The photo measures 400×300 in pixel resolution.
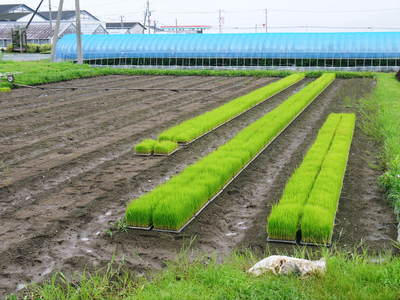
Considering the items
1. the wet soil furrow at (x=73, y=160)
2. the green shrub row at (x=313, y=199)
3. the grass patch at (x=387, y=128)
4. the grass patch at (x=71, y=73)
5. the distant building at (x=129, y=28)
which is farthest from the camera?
the distant building at (x=129, y=28)

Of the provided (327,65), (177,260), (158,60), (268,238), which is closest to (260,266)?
(177,260)

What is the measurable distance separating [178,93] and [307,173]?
1212cm

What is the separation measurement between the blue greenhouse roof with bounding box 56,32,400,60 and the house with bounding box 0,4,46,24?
1313 inches

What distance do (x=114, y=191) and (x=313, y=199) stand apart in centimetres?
281

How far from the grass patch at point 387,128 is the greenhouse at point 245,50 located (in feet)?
37.0

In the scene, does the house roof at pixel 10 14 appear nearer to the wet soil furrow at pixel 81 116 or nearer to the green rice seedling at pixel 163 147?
the wet soil furrow at pixel 81 116

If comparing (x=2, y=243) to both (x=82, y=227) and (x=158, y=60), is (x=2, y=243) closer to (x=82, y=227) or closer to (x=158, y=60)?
(x=82, y=227)

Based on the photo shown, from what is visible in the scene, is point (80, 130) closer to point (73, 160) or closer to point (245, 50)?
point (73, 160)

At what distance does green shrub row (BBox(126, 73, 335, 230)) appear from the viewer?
5586mm

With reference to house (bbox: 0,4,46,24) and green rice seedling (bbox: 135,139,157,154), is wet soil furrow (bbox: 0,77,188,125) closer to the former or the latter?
green rice seedling (bbox: 135,139,157,154)

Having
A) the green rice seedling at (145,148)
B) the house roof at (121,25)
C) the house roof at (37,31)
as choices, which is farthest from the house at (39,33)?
the green rice seedling at (145,148)

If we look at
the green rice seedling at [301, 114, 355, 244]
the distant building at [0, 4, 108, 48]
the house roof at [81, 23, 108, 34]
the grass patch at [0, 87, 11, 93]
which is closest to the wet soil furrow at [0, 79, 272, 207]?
the green rice seedling at [301, 114, 355, 244]

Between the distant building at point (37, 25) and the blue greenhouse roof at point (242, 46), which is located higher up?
the distant building at point (37, 25)

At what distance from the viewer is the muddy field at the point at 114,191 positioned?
16.6 ft
